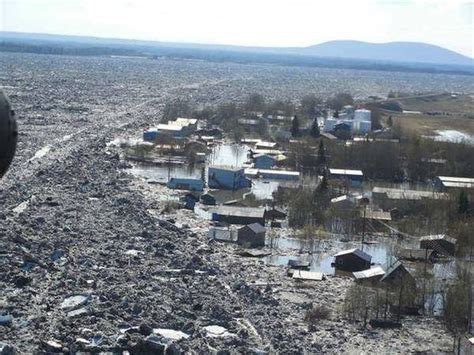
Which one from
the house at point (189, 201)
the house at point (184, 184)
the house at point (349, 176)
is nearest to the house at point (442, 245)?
the house at point (189, 201)

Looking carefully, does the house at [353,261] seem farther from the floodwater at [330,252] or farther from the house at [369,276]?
the house at [369,276]

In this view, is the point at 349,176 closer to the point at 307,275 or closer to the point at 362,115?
the point at 307,275

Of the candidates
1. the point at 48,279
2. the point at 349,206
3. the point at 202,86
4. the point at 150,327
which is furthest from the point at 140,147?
the point at 202,86

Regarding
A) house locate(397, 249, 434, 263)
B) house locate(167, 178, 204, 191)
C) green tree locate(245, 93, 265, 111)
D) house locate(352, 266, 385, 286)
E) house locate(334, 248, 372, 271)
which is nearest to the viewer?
house locate(352, 266, 385, 286)

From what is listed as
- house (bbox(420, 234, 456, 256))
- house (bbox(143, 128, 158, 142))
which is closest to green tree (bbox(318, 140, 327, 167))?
house (bbox(143, 128, 158, 142))

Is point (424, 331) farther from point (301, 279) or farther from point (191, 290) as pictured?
point (191, 290)

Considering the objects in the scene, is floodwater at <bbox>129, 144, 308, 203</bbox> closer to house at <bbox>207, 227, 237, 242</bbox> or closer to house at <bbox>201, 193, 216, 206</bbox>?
house at <bbox>201, 193, 216, 206</bbox>
